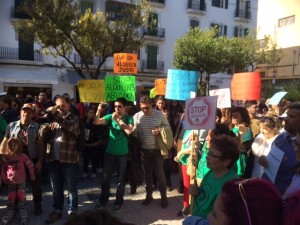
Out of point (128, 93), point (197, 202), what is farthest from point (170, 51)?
point (197, 202)

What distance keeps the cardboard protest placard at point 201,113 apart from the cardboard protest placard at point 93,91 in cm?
244

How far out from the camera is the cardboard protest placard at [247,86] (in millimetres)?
6617

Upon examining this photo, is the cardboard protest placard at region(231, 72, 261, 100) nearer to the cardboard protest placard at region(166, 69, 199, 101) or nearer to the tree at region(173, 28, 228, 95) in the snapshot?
the cardboard protest placard at region(166, 69, 199, 101)

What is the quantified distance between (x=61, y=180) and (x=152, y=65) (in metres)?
24.0

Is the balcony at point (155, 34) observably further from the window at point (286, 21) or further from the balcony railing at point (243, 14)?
the window at point (286, 21)

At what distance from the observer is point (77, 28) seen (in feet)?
49.8

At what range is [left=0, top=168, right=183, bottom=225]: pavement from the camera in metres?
4.70

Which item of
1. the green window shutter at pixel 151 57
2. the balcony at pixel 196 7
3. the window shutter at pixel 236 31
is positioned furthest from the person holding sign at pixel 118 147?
the window shutter at pixel 236 31

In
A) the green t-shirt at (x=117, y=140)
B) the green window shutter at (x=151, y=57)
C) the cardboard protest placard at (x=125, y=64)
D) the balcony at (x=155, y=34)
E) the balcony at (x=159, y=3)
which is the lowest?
the green t-shirt at (x=117, y=140)

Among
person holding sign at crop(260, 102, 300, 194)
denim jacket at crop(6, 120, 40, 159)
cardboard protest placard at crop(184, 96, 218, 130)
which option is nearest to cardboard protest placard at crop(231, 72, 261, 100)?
cardboard protest placard at crop(184, 96, 218, 130)

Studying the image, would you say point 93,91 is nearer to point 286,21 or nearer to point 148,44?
point 148,44

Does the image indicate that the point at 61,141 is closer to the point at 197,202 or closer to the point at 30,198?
the point at 30,198

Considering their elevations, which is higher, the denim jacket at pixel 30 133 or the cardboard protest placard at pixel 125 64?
the cardboard protest placard at pixel 125 64

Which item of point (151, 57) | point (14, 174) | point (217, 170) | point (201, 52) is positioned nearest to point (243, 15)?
point (151, 57)
